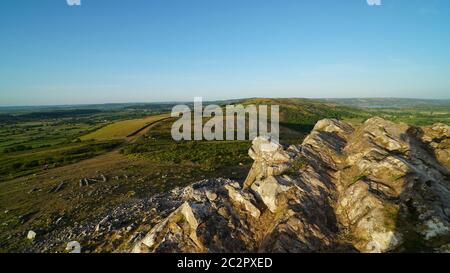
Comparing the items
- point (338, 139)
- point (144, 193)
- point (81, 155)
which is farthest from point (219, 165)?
point (81, 155)

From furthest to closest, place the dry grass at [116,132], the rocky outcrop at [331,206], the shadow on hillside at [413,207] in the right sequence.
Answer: the dry grass at [116,132], the rocky outcrop at [331,206], the shadow on hillside at [413,207]

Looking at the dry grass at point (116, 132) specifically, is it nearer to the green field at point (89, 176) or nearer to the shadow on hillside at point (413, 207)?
the green field at point (89, 176)

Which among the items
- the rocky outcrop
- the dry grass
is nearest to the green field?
the rocky outcrop

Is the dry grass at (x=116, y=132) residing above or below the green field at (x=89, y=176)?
above

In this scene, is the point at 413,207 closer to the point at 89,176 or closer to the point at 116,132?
the point at 89,176

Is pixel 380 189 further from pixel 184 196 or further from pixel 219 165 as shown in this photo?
pixel 219 165

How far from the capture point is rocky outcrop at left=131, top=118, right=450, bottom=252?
11594 millimetres

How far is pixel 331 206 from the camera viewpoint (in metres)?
14.0

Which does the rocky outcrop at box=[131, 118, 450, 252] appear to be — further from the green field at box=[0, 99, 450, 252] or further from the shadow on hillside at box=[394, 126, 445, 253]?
the green field at box=[0, 99, 450, 252]

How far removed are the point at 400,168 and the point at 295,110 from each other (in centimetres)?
15208

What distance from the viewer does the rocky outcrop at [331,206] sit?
11.6 meters

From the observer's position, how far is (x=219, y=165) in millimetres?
43250

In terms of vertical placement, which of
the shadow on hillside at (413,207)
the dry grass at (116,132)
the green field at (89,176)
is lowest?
the green field at (89,176)

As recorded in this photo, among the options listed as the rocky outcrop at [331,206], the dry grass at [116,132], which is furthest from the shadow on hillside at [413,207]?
the dry grass at [116,132]
